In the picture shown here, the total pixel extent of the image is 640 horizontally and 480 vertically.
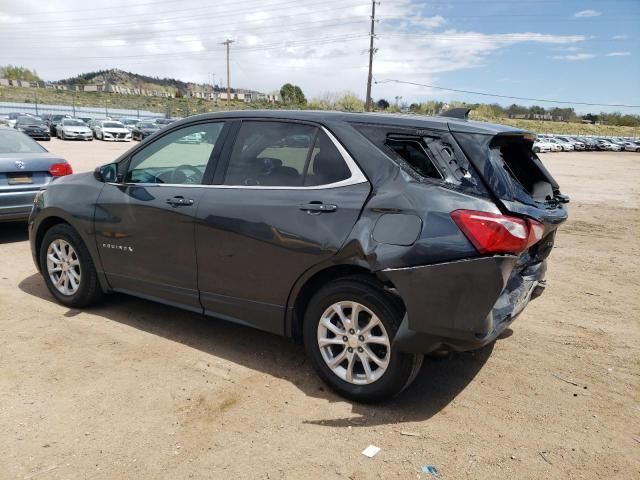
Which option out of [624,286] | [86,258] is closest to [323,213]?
[86,258]

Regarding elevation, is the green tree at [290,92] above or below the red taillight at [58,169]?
above

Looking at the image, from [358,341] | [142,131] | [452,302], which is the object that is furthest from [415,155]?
[142,131]

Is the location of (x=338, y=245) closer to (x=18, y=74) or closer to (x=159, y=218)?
(x=159, y=218)

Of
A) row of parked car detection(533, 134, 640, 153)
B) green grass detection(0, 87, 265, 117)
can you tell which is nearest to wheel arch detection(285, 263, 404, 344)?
row of parked car detection(533, 134, 640, 153)

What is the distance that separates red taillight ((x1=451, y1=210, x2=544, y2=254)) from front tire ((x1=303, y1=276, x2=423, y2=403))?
2.01ft

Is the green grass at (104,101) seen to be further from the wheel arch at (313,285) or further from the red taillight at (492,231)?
the red taillight at (492,231)

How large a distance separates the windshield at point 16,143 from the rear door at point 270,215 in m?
5.08

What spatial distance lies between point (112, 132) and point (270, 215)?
38.3 metres

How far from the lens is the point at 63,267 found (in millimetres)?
4859

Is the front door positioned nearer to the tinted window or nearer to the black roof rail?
the tinted window

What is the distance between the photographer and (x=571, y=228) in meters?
9.51

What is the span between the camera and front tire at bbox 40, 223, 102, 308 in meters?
4.71

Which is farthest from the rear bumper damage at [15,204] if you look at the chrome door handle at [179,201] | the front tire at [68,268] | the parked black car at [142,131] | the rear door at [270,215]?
the parked black car at [142,131]

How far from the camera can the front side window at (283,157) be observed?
3.43m
